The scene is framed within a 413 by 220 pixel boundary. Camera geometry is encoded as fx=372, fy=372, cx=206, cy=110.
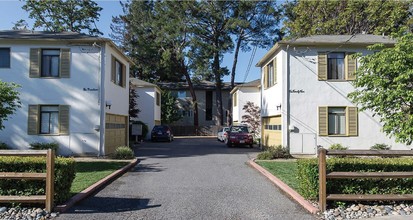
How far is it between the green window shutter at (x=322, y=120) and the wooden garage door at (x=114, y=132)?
10669 mm

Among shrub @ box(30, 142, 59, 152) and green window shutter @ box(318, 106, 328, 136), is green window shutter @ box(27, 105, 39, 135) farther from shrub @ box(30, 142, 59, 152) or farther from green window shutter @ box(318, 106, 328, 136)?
green window shutter @ box(318, 106, 328, 136)

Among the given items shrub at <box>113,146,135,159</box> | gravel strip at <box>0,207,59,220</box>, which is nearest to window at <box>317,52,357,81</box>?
shrub at <box>113,146,135,159</box>

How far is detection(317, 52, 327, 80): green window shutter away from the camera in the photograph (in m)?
18.9

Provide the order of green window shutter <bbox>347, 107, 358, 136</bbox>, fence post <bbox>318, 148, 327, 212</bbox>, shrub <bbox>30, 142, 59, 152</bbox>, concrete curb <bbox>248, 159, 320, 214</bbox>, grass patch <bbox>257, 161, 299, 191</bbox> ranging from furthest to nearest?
green window shutter <bbox>347, 107, 358, 136</bbox>
shrub <bbox>30, 142, 59, 152</bbox>
grass patch <bbox>257, 161, 299, 191</bbox>
concrete curb <bbox>248, 159, 320, 214</bbox>
fence post <bbox>318, 148, 327, 212</bbox>

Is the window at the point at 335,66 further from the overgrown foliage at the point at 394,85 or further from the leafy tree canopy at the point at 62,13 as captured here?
the leafy tree canopy at the point at 62,13

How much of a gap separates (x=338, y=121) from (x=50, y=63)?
1466 cm

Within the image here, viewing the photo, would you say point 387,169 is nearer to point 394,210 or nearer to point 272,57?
point 394,210

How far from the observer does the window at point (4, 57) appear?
18.0m

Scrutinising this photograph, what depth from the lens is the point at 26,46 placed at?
17875 millimetres

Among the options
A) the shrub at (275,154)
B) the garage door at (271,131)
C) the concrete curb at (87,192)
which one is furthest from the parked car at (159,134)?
the concrete curb at (87,192)

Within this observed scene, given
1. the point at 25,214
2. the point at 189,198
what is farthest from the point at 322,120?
the point at 25,214

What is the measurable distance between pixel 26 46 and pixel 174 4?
2810 centimetres

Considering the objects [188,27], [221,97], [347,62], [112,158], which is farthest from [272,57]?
[221,97]

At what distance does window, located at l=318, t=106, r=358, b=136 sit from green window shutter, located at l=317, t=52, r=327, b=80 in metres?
1.59
